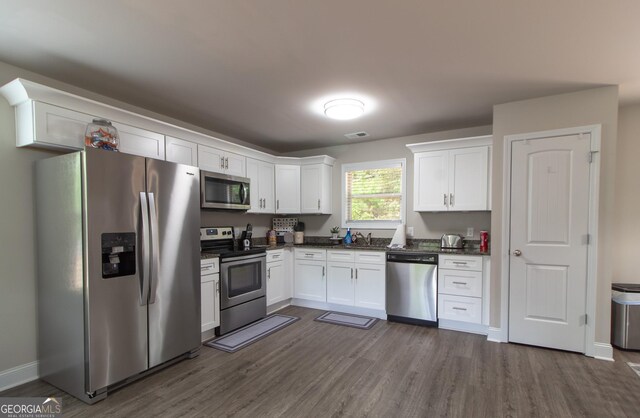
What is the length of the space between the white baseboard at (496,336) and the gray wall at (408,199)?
1187 mm

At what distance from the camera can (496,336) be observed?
332cm

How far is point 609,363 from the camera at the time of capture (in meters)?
2.80

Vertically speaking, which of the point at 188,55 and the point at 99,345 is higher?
the point at 188,55

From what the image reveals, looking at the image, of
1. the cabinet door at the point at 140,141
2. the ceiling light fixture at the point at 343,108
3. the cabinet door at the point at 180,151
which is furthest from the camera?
the cabinet door at the point at 180,151

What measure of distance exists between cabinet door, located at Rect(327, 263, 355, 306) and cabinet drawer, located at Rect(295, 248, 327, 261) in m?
0.16

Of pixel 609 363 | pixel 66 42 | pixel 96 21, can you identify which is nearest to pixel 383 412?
pixel 609 363

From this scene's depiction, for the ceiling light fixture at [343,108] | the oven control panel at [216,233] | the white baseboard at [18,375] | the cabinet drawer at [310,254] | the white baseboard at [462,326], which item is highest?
the ceiling light fixture at [343,108]

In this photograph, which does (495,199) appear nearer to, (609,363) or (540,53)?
(540,53)

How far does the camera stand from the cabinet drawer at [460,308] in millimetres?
3496

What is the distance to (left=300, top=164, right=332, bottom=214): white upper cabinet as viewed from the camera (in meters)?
4.86

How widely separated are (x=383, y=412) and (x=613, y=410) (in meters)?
1.60

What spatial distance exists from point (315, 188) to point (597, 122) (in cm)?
339

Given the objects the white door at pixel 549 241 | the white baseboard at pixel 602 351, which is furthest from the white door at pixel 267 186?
the white baseboard at pixel 602 351

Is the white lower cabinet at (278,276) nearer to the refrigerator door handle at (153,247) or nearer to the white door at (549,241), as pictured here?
the refrigerator door handle at (153,247)
